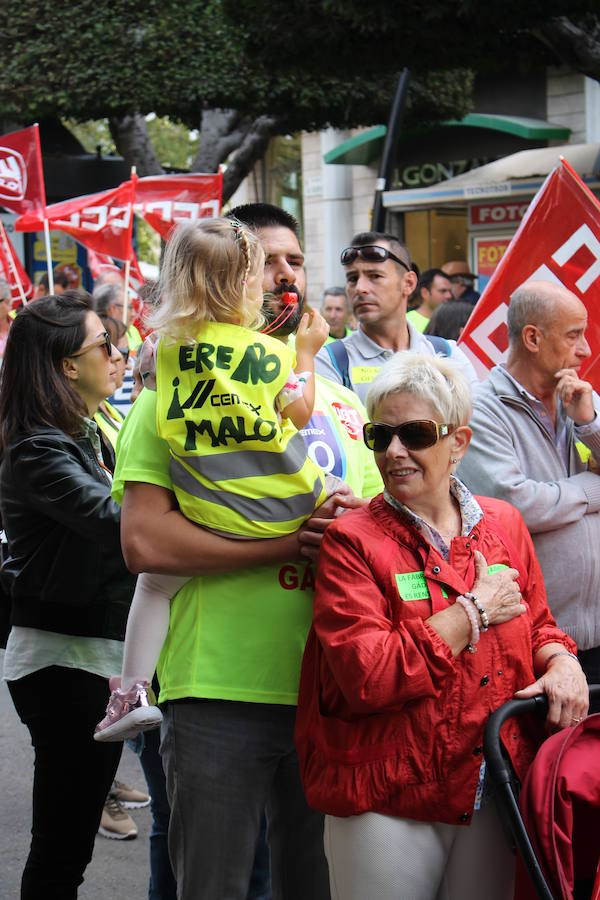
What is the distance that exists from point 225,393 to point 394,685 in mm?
714

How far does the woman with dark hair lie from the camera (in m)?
3.22

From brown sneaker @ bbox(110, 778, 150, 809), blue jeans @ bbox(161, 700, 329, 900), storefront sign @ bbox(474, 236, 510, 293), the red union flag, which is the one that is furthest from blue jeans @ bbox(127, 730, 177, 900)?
storefront sign @ bbox(474, 236, 510, 293)

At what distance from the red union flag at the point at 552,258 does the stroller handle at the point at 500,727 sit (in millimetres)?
1888

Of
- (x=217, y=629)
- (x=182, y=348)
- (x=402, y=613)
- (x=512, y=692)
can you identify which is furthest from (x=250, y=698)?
(x=182, y=348)

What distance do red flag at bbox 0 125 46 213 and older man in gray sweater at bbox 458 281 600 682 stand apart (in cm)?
682

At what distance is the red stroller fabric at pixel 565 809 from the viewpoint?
7.22 feet

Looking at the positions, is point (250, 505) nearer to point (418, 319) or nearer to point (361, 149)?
point (418, 319)

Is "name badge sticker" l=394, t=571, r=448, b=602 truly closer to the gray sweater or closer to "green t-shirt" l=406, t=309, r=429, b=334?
the gray sweater

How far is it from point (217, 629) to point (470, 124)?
1784 cm

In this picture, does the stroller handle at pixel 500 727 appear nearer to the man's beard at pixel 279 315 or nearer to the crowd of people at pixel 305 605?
the crowd of people at pixel 305 605

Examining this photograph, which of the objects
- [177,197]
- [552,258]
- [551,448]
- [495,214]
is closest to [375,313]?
[552,258]

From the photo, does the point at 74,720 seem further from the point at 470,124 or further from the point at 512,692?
the point at 470,124

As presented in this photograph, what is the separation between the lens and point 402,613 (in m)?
2.43

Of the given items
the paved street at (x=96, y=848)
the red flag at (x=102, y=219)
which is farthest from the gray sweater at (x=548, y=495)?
the red flag at (x=102, y=219)
